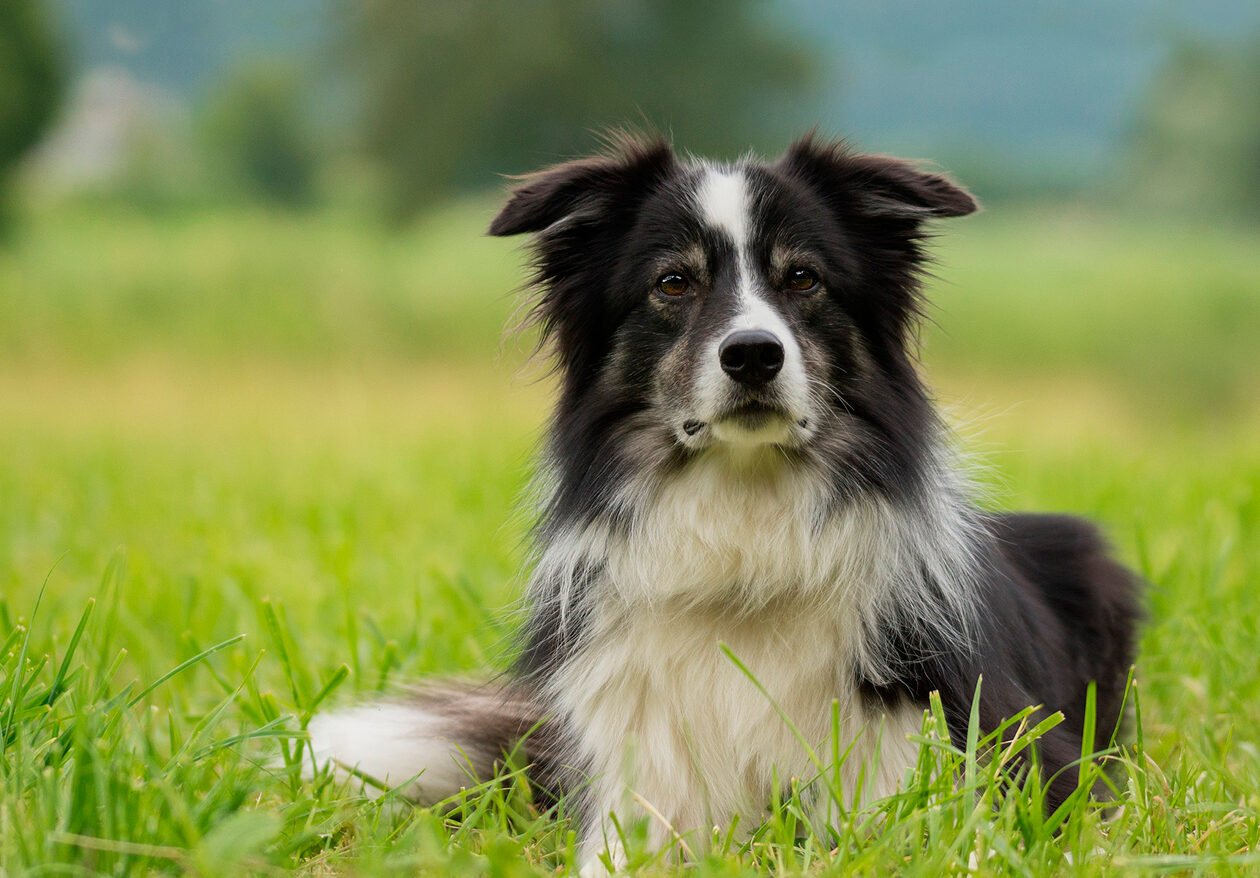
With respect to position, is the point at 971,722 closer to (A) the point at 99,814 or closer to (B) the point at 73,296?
(A) the point at 99,814

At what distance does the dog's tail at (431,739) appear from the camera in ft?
11.8

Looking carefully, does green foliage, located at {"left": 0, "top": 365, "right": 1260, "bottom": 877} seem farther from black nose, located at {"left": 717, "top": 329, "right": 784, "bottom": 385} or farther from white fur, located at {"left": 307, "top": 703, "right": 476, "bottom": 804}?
black nose, located at {"left": 717, "top": 329, "right": 784, "bottom": 385}

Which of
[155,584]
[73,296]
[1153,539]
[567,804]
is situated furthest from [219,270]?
[567,804]

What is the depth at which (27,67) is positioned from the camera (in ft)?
48.0

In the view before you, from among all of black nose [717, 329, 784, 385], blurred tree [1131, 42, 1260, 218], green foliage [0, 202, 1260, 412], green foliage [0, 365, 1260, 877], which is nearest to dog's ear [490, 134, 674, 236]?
black nose [717, 329, 784, 385]

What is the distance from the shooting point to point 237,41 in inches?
608

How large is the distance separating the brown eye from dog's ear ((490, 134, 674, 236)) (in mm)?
325

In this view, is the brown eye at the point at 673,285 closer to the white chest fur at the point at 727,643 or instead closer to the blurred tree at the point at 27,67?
the white chest fur at the point at 727,643

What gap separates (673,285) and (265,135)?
14.9 m

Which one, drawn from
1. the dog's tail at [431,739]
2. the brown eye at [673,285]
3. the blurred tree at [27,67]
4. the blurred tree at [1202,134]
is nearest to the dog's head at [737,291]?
the brown eye at [673,285]

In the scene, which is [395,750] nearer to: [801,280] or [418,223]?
[801,280]

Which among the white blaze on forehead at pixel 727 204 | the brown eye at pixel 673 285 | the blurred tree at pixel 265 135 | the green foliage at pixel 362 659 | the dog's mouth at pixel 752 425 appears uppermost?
the blurred tree at pixel 265 135

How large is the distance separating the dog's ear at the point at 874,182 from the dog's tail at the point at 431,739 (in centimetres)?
169

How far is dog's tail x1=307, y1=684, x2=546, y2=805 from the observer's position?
3588 millimetres
